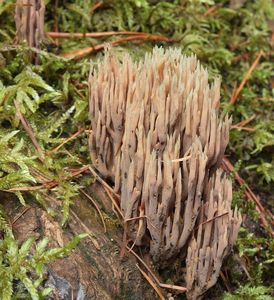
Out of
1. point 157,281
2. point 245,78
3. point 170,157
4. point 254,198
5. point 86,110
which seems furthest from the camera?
point 245,78

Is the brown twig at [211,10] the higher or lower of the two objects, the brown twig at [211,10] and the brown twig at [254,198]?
the higher

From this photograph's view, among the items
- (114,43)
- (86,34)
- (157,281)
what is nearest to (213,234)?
(157,281)

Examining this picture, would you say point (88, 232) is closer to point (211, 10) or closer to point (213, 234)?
point (213, 234)

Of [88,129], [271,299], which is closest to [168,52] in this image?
[88,129]

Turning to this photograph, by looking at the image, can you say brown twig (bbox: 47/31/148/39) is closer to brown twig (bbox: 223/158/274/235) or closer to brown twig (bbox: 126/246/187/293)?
brown twig (bbox: 223/158/274/235)

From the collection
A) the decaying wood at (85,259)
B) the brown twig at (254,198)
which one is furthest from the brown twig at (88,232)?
the brown twig at (254,198)

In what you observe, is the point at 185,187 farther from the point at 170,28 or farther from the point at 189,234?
the point at 170,28

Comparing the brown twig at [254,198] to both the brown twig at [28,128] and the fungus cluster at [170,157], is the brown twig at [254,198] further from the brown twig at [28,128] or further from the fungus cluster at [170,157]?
the brown twig at [28,128]
